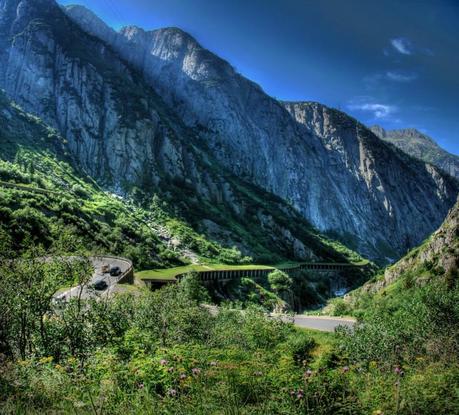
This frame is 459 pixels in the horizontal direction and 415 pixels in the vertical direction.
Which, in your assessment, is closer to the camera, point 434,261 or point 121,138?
point 434,261

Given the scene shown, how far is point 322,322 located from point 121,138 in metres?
128

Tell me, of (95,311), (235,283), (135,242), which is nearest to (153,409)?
(95,311)

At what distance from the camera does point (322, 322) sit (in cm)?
4456

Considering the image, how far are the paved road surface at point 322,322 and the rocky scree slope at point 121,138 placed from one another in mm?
87003

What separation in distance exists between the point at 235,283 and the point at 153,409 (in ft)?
280

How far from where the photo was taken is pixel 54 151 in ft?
453

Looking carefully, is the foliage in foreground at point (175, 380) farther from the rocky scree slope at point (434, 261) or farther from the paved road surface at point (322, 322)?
the rocky scree slope at point (434, 261)

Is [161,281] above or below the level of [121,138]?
below

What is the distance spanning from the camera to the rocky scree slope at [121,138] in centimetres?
14888

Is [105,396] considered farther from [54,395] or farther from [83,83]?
[83,83]

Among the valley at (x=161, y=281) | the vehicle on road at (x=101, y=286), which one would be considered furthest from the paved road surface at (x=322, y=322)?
the vehicle on road at (x=101, y=286)

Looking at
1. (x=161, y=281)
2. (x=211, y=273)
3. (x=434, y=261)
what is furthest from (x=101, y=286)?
(x=211, y=273)

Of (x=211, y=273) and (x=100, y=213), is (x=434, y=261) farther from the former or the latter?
(x=100, y=213)

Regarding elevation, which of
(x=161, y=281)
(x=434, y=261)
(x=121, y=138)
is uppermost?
(x=121, y=138)
